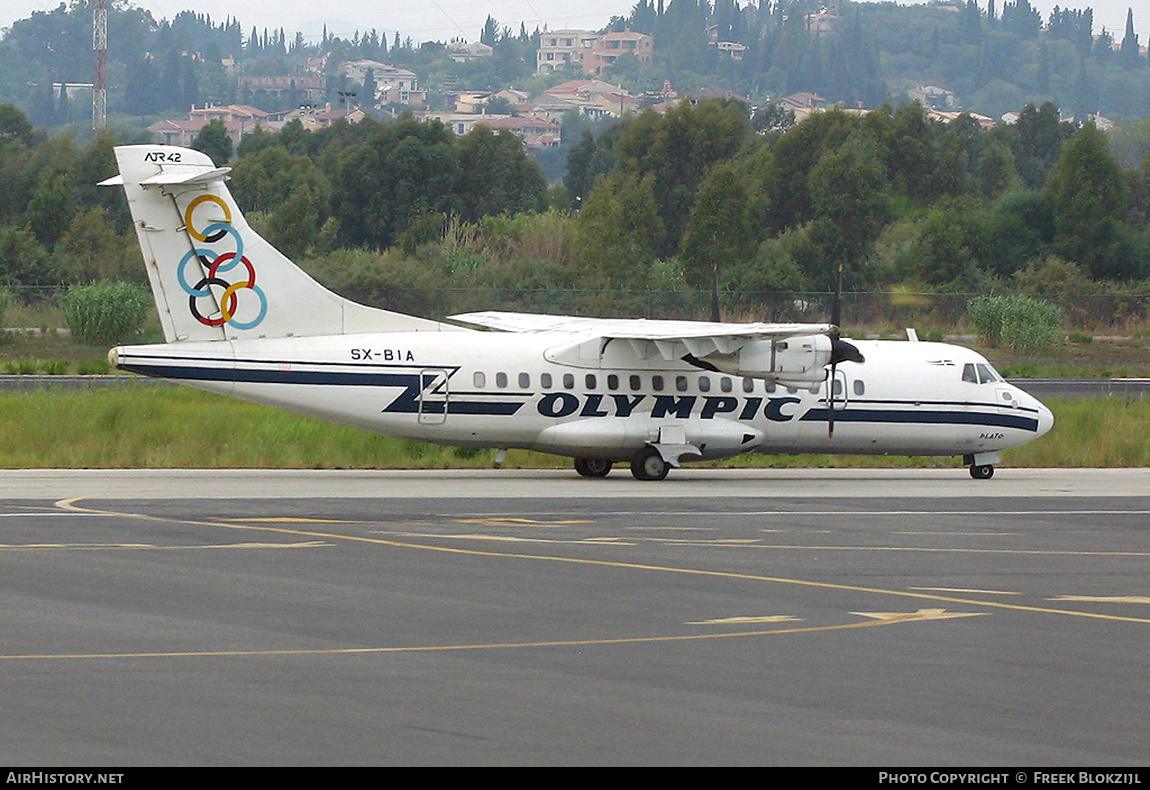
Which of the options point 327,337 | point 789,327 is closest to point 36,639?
point 327,337

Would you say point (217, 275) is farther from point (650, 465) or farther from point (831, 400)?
point (831, 400)

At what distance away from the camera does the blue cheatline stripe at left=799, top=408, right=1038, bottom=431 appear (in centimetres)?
2910

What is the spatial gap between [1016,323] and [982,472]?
2918 centimetres

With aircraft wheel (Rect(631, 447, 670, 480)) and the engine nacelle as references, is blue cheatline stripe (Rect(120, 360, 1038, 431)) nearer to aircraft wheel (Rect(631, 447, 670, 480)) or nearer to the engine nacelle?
the engine nacelle

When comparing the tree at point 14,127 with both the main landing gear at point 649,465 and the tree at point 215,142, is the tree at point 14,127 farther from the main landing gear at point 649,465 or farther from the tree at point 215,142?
the main landing gear at point 649,465

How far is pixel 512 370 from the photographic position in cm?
2758

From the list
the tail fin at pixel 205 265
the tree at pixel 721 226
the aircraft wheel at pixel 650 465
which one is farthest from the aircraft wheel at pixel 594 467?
the tree at pixel 721 226

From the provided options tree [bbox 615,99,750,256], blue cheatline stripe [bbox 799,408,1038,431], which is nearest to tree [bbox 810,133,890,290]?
tree [bbox 615,99,750,256]

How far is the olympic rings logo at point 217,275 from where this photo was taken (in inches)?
1056

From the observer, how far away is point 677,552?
61.6ft

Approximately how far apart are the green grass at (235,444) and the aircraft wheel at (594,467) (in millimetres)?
2183

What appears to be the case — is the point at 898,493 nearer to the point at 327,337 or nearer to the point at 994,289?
the point at 327,337

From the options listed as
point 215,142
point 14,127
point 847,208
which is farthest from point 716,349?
point 215,142

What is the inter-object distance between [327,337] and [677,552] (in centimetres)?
1030
